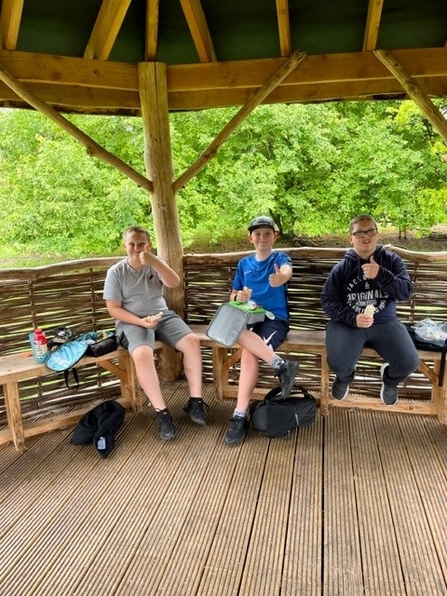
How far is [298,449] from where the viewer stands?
278 centimetres

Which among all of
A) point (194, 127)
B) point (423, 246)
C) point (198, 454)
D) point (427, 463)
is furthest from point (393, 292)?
point (423, 246)

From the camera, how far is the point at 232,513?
225cm

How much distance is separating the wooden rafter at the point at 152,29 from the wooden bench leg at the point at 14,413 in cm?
257

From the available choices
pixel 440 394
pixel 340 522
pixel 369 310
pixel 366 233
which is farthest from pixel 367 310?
pixel 340 522

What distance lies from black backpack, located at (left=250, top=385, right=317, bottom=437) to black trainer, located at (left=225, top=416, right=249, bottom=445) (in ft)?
0.22

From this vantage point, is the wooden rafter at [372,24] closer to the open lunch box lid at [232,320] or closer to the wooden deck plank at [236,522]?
the open lunch box lid at [232,320]

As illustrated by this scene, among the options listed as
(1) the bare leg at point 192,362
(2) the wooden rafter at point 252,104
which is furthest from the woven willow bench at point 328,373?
(2) the wooden rafter at point 252,104

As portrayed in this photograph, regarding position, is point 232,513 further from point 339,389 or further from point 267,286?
point 267,286

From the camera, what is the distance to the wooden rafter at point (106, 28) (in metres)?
2.88

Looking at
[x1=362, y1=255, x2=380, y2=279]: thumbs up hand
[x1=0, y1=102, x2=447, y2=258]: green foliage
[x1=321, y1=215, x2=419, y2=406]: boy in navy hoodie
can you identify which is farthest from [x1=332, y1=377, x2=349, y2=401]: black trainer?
[x1=0, y1=102, x2=447, y2=258]: green foliage

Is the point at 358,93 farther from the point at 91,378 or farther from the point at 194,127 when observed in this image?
the point at 194,127

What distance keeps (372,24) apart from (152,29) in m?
1.54

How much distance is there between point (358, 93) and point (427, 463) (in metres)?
2.91

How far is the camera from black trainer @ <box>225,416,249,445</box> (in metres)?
2.84
